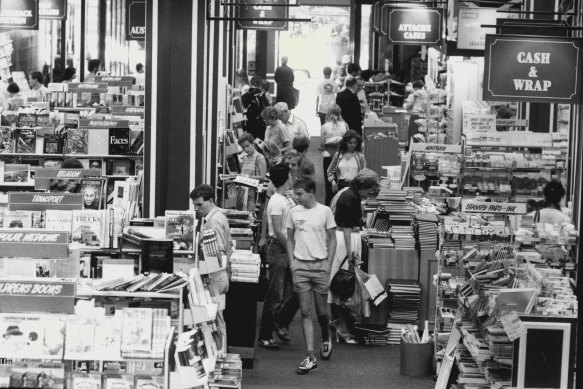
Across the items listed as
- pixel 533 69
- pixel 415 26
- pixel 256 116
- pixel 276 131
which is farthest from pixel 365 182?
pixel 256 116

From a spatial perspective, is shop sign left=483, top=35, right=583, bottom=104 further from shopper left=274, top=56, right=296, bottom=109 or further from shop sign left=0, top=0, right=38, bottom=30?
shopper left=274, top=56, right=296, bottom=109

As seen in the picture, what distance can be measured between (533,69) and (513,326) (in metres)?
4.06

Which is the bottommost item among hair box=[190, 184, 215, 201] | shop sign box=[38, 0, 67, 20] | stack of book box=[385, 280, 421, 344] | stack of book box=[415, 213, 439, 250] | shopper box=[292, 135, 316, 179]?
stack of book box=[385, 280, 421, 344]

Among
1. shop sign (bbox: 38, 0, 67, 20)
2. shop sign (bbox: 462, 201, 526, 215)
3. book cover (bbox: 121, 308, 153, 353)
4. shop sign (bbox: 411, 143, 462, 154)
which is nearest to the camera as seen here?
book cover (bbox: 121, 308, 153, 353)

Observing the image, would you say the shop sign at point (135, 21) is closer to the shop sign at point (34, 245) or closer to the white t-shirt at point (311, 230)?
the white t-shirt at point (311, 230)

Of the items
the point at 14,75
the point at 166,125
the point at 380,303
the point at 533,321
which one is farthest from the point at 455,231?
the point at 14,75

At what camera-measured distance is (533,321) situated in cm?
763

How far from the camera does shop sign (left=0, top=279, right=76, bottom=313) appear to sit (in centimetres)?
698

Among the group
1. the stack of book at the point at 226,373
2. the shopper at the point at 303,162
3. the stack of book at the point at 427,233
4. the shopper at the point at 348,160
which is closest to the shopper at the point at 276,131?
the shopper at the point at 303,162

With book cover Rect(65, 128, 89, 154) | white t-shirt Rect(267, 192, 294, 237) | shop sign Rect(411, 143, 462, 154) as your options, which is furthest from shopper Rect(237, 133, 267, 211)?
white t-shirt Rect(267, 192, 294, 237)

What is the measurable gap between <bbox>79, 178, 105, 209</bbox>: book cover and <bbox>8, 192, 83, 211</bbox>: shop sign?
2203mm

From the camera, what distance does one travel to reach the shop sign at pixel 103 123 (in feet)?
48.1

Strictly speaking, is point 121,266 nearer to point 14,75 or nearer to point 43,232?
point 43,232

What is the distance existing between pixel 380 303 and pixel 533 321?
423 centimetres
